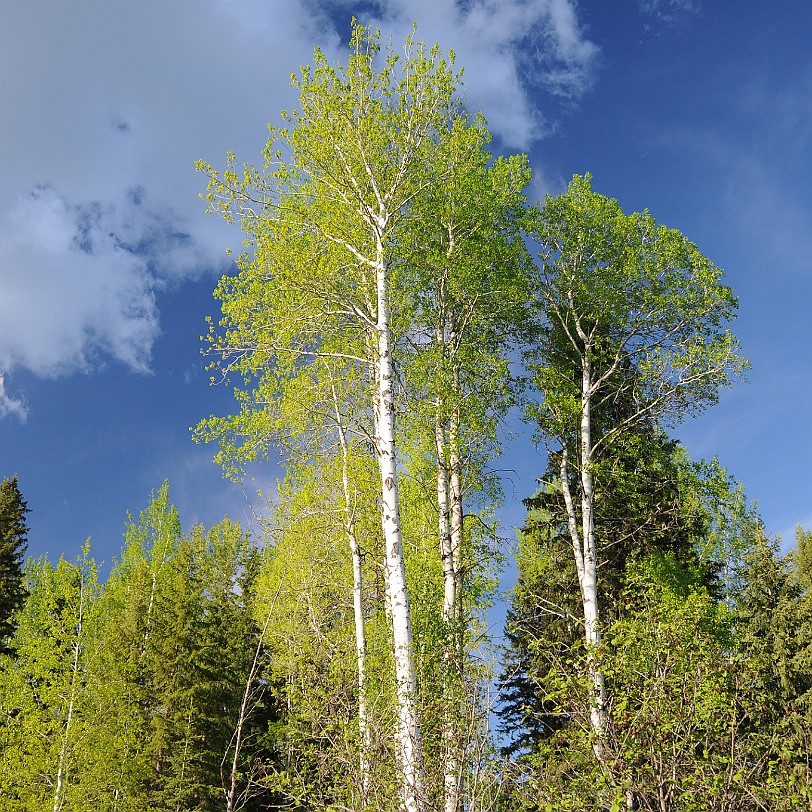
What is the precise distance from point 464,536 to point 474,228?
563 cm

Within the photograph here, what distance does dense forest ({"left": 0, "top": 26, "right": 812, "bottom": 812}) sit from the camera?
20.3 feet

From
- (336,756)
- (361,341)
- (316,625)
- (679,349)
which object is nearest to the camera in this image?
(336,756)

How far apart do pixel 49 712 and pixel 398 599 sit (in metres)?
12.9

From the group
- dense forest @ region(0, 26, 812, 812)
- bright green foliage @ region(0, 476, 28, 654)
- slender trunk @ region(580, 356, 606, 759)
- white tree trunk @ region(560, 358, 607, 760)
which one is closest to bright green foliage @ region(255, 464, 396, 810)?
dense forest @ region(0, 26, 812, 812)

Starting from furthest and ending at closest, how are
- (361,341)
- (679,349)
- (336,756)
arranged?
(679,349)
(361,341)
(336,756)

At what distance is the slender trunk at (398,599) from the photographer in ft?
20.5

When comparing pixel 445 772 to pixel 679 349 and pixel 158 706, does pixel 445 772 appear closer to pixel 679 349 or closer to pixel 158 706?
pixel 679 349

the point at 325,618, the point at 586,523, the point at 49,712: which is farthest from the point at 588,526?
the point at 49,712

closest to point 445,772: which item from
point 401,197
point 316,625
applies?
point 401,197

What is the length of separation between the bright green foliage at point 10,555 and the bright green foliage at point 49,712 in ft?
21.6

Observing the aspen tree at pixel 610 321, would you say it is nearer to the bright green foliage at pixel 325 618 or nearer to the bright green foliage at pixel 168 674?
the bright green foliage at pixel 325 618

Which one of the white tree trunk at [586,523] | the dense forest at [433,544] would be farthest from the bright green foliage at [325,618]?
the white tree trunk at [586,523]

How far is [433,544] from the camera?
13.0 metres

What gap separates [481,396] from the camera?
470 inches
